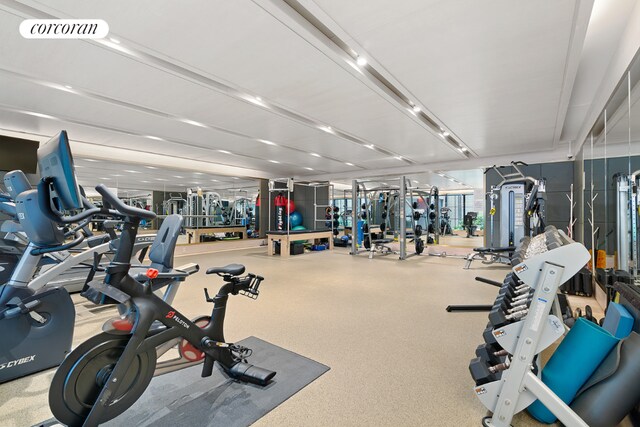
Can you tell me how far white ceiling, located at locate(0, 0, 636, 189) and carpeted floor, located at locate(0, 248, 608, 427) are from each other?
2775 mm

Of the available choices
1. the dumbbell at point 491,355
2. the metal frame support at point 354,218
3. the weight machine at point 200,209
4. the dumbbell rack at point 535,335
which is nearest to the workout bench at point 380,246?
the metal frame support at point 354,218

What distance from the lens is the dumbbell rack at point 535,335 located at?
1.46m

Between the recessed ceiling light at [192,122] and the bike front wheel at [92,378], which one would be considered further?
the recessed ceiling light at [192,122]

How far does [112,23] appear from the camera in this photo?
2471 millimetres

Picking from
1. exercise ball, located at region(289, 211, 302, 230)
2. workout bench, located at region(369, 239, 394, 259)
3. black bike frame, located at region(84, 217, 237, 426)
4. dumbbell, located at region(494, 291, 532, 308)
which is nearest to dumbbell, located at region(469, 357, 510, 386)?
dumbbell, located at region(494, 291, 532, 308)

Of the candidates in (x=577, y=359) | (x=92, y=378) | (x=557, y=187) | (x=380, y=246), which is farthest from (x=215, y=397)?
(x=557, y=187)

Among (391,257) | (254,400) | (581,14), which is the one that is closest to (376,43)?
(581,14)

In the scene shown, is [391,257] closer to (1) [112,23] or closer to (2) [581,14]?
(2) [581,14]

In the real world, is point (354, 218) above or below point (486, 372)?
above

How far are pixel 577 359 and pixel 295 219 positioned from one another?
1075 centimetres

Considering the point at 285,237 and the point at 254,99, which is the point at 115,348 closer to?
the point at 254,99

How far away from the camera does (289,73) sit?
341cm

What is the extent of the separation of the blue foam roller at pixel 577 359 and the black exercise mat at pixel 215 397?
1.40 meters

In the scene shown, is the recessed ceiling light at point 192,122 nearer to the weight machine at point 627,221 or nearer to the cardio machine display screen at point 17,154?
the cardio machine display screen at point 17,154
